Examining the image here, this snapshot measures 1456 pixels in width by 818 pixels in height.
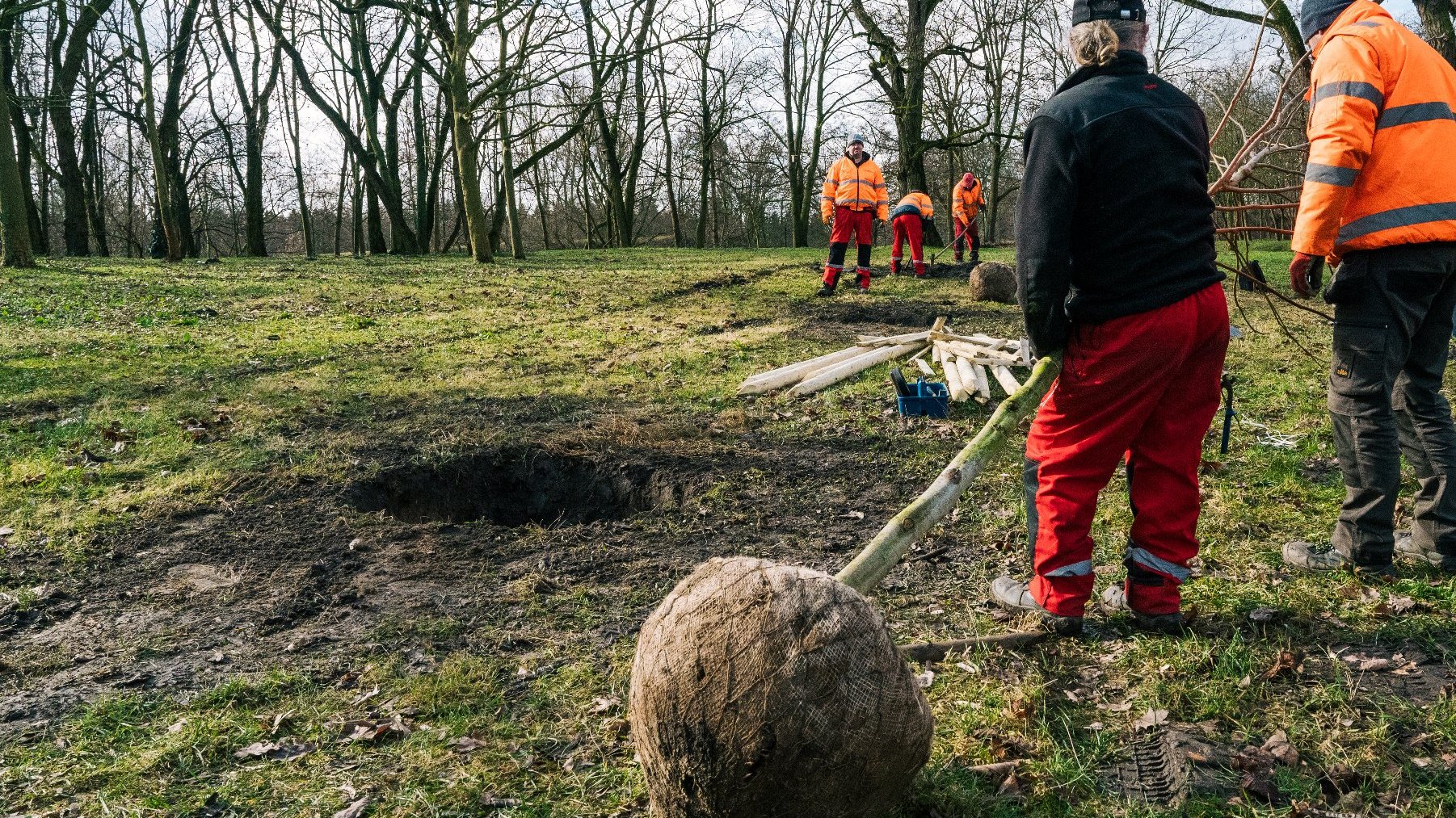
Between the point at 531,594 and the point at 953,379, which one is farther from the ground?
the point at 953,379

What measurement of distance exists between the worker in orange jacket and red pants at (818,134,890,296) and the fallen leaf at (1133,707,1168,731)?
36.5ft

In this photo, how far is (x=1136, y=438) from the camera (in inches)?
135

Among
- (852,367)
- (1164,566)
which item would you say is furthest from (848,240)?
(1164,566)

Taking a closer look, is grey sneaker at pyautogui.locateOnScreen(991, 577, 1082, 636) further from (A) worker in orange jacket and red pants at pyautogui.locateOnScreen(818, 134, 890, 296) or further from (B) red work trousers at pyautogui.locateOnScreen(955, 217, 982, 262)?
(B) red work trousers at pyautogui.locateOnScreen(955, 217, 982, 262)

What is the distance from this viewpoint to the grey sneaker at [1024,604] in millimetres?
3588

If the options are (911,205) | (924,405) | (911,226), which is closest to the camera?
(924,405)

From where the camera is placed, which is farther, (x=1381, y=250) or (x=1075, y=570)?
(x=1381, y=250)

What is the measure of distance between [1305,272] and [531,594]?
3.75m

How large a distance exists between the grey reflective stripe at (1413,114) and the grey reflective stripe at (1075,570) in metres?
2.15

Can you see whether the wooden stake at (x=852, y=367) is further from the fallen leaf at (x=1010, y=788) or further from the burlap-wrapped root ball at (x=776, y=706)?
the burlap-wrapped root ball at (x=776, y=706)

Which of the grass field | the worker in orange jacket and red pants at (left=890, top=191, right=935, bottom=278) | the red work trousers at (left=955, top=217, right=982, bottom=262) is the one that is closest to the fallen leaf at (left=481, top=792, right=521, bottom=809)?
the grass field

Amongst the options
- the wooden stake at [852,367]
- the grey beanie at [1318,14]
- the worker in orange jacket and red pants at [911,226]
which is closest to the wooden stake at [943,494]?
the grey beanie at [1318,14]

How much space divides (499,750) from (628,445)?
11.2 feet

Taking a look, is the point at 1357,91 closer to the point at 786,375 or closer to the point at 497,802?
the point at 497,802
